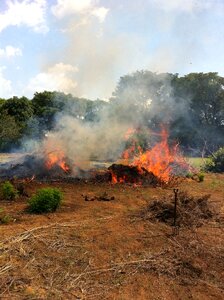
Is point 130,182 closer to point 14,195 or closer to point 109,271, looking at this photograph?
point 14,195

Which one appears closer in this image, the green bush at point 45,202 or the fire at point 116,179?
the green bush at point 45,202

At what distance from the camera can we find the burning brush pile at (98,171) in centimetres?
1507

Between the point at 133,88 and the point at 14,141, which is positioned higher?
the point at 133,88

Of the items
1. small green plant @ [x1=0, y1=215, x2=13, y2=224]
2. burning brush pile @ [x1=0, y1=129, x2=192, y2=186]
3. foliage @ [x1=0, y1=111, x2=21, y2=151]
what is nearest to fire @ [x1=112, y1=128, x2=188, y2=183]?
burning brush pile @ [x1=0, y1=129, x2=192, y2=186]

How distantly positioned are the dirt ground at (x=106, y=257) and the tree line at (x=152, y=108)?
13.6 meters

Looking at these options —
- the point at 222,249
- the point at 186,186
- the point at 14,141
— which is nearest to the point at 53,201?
the point at 222,249

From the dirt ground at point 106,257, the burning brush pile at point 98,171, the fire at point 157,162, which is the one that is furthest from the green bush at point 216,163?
the dirt ground at point 106,257

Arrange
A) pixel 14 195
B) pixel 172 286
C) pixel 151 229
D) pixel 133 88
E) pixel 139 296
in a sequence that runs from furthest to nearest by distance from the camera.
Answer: pixel 133 88, pixel 14 195, pixel 151 229, pixel 172 286, pixel 139 296

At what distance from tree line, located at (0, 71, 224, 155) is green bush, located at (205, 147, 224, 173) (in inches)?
207

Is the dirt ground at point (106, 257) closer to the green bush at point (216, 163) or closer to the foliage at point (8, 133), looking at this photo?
the green bush at point (216, 163)

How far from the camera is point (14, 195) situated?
11.1 metres

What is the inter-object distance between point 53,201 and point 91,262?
344 cm

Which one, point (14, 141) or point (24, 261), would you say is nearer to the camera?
point (24, 261)

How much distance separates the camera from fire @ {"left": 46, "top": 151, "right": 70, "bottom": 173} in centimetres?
1631
